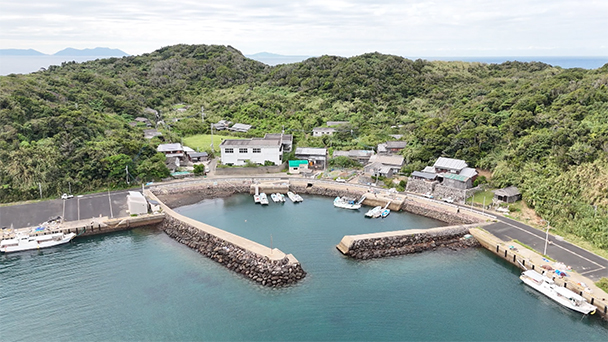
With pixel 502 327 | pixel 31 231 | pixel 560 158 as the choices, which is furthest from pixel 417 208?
pixel 31 231

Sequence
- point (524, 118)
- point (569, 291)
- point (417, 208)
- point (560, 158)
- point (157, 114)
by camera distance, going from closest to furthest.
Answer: point (569, 291), point (560, 158), point (417, 208), point (524, 118), point (157, 114)

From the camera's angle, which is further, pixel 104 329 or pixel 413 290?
pixel 413 290

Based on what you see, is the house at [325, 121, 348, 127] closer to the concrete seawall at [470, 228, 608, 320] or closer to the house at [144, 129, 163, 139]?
the house at [144, 129, 163, 139]

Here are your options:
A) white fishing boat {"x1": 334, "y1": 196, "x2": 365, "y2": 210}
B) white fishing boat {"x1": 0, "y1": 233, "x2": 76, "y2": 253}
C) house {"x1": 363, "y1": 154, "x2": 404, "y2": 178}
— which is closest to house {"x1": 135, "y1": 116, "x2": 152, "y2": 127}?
white fishing boat {"x1": 0, "y1": 233, "x2": 76, "y2": 253}

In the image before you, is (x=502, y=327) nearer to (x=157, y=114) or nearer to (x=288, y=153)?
(x=288, y=153)

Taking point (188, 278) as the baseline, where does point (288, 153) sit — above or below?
above

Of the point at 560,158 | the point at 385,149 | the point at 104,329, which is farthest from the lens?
the point at 385,149
